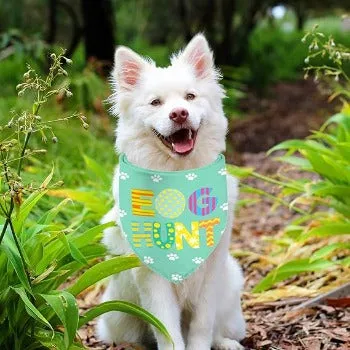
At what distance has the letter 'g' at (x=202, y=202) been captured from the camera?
3408mm

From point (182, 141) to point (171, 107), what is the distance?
0.54ft

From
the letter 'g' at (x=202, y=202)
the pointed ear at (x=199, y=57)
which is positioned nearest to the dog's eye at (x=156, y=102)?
the pointed ear at (x=199, y=57)

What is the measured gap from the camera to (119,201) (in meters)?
3.38

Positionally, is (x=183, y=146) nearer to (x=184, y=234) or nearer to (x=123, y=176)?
(x=123, y=176)

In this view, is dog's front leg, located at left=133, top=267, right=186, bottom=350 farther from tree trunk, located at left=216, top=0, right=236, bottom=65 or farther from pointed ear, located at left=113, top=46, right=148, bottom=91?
tree trunk, located at left=216, top=0, right=236, bottom=65

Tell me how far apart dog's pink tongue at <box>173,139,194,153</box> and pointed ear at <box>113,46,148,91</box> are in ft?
1.25

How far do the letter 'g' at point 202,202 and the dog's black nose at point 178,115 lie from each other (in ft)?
1.43

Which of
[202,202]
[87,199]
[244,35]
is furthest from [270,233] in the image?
[244,35]

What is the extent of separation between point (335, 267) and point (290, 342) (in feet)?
3.54

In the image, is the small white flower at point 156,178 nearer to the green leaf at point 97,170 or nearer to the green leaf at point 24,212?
the green leaf at point 24,212

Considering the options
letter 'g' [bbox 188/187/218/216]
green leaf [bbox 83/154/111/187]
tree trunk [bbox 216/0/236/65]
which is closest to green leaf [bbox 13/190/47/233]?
letter 'g' [bbox 188/187/218/216]

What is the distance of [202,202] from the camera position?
344cm

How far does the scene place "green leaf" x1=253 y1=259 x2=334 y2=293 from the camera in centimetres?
434

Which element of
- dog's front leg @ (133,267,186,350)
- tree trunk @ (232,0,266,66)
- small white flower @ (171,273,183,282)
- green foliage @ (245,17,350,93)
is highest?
small white flower @ (171,273,183,282)
